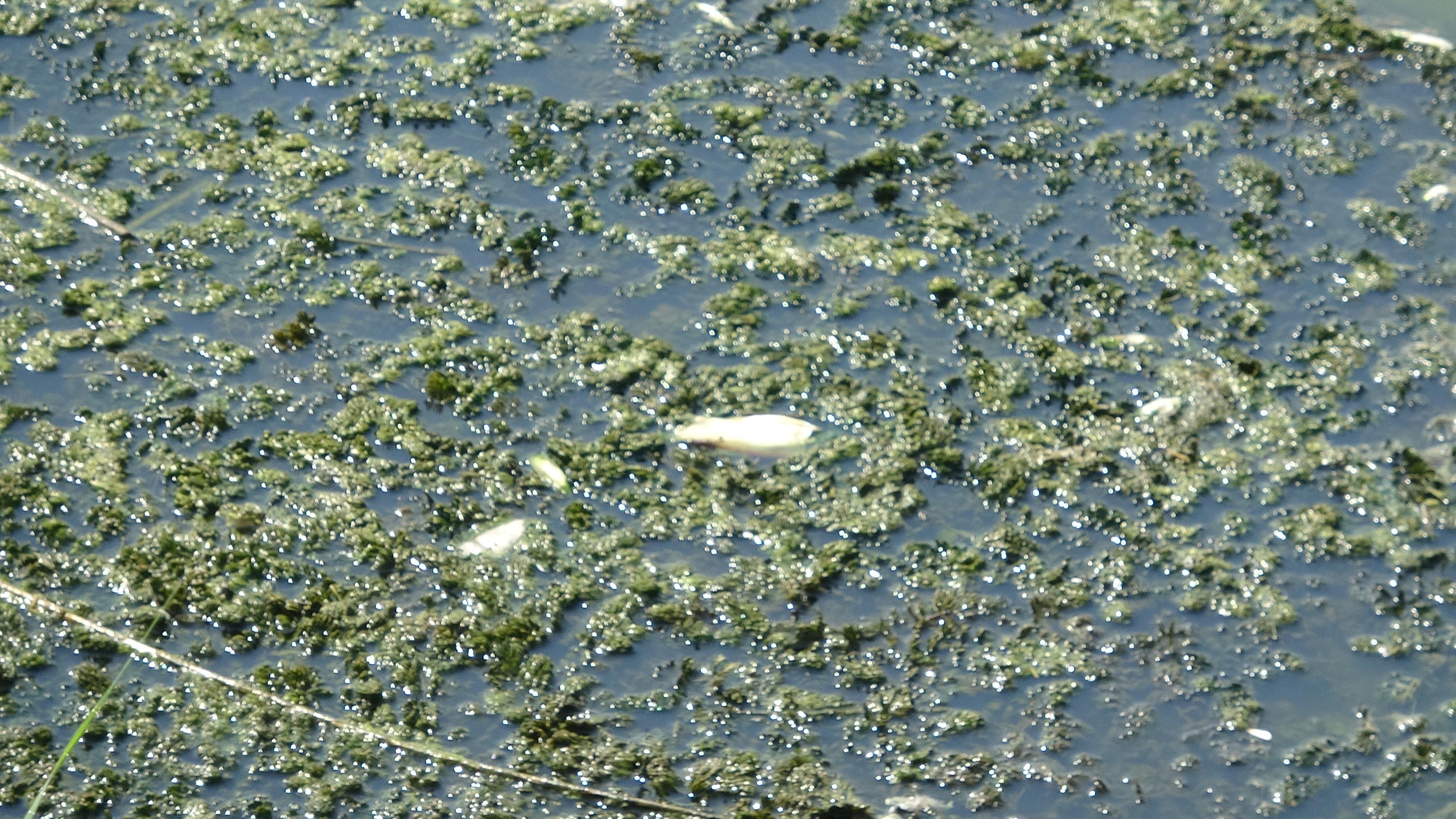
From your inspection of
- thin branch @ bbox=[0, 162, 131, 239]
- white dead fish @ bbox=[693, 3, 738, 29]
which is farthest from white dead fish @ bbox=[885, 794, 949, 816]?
white dead fish @ bbox=[693, 3, 738, 29]

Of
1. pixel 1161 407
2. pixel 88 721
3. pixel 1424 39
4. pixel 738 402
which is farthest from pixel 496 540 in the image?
pixel 1424 39

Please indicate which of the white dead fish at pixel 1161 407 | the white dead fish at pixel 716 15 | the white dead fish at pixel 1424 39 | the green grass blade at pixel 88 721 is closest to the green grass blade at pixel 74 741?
the green grass blade at pixel 88 721

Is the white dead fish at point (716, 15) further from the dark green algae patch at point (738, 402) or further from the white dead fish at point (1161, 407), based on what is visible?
the white dead fish at point (1161, 407)

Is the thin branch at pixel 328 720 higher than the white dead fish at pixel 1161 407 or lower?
lower

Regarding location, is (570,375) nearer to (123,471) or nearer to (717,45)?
(123,471)

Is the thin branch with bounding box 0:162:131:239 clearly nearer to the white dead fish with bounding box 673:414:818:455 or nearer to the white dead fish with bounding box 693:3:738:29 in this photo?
the white dead fish with bounding box 673:414:818:455

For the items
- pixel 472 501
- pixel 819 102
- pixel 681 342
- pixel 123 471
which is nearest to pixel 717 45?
pixel 819 102
